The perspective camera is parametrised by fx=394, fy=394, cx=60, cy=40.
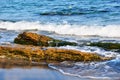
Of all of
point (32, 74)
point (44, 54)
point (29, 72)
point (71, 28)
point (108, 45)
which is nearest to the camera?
point (32, 74)

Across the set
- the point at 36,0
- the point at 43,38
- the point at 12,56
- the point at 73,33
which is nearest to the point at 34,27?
the point at 73,33

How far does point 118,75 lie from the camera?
6773mm

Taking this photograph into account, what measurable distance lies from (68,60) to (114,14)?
9.95 m

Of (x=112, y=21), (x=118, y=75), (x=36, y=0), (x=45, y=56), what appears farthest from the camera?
(x=36, y=0)

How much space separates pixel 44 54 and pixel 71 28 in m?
5.96

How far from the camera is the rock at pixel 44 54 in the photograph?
810 cm

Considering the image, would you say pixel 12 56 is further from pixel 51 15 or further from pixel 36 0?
pixel 36 0

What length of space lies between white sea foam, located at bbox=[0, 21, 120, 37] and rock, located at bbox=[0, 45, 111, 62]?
4.29 meters

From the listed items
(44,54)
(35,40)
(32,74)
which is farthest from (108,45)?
(32,74)

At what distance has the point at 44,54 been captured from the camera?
8.26 m

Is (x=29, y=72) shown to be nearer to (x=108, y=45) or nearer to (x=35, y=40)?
(x=35, y=40)

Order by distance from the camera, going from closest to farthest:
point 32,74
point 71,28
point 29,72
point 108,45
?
point 32,74 → point 29,72 → point 108,45 → point 71,28

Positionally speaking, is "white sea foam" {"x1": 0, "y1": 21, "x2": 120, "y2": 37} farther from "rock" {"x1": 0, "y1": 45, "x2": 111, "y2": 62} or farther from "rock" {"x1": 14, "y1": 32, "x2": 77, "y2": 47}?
"rock" {"x1": 0, "y1": 45, "x2": 111, "y2": 62}

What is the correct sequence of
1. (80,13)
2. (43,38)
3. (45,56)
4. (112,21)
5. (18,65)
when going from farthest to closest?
(80,13) < (112,21) < (43,38) < (45,56) < (18,65)
